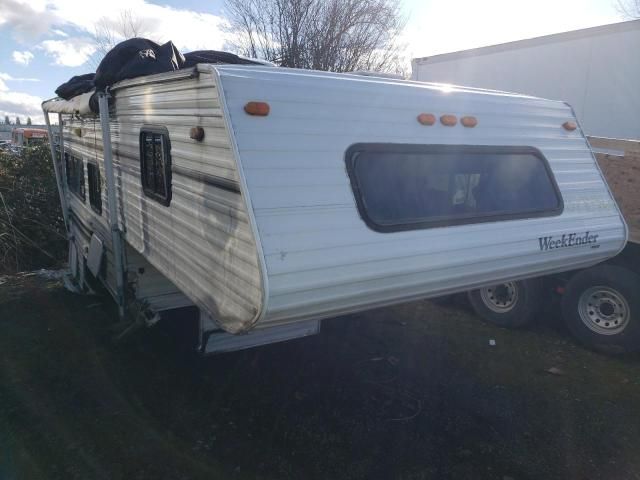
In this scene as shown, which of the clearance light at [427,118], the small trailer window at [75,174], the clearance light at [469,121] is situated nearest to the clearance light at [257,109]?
the clearance light at [427,118]

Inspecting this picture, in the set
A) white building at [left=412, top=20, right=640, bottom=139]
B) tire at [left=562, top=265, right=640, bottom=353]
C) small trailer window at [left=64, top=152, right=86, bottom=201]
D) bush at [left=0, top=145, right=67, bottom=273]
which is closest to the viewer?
tire at [left=562, top=265, right=640, bottom=353]

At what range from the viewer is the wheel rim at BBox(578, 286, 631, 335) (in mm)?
4809

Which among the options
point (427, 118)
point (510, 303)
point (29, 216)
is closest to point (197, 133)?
point (427, 118)

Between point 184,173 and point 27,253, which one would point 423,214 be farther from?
point 27,253

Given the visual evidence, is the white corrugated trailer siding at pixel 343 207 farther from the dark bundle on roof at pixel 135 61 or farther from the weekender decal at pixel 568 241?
the dark bundle on roof at pixel 135 61

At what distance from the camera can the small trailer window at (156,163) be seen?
11.1 feet

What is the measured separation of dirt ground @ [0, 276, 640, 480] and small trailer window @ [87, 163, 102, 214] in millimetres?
1271

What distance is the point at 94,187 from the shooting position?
5.39 meters

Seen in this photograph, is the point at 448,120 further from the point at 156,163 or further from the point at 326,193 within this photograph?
the point at 156,163

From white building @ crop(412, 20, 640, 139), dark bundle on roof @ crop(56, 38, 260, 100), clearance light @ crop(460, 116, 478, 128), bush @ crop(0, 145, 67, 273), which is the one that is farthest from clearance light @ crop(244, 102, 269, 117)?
white building @ crop(412, 20, 640, 139)

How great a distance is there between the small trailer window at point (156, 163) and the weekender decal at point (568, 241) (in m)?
2.53

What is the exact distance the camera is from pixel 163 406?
149 inches

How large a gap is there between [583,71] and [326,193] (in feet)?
25.0

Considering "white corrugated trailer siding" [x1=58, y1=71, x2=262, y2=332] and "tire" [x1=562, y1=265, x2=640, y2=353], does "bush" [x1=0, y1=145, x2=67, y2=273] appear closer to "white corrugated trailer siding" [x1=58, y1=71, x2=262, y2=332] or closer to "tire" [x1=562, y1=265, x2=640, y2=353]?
"white corrugated trailer siding" [x1=58, y1=71, x2=262, y2=332]
